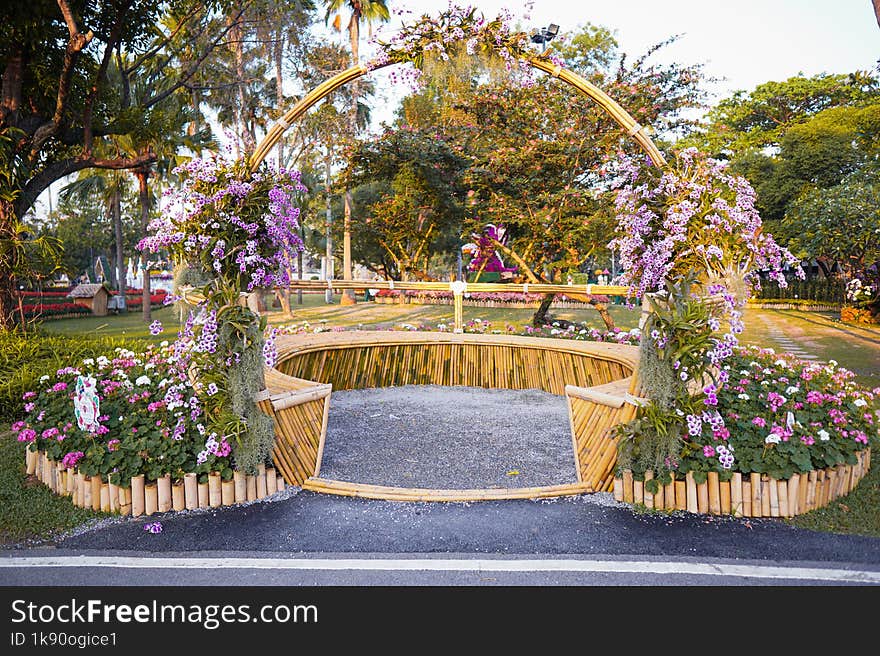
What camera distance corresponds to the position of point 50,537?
3033 millimetres

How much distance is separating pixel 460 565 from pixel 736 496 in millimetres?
1701

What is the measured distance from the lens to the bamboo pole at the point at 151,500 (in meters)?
3.28

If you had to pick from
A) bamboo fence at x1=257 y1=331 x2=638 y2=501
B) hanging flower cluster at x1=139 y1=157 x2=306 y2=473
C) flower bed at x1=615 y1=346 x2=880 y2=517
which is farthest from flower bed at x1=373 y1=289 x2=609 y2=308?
hanging flower cluster at x1=139 y1=157 x2=306 y2=473

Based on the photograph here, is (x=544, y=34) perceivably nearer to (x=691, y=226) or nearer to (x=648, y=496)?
(x=691, y=226)

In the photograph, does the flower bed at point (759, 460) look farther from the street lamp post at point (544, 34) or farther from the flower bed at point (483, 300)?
the flower bed at point (483, 300)

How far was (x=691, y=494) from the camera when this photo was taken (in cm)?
329

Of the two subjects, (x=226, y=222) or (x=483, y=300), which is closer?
(x=226, y=222)

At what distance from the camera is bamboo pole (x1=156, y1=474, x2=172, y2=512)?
3.29 metres

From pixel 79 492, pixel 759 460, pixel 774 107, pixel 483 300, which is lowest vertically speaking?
pixel 79 492

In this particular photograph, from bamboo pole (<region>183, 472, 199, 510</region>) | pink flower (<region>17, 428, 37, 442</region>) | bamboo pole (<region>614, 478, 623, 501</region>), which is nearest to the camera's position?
bamboo pole (<region>183, 472, 199, 510</region>)

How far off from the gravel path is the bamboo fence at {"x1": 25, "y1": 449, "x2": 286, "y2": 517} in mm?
753

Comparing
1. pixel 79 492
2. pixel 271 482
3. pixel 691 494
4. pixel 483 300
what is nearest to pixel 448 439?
pixel 271 482

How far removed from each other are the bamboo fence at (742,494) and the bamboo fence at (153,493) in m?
2.35

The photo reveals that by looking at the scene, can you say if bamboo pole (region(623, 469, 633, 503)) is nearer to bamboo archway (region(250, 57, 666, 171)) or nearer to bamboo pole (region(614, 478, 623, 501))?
bamboo pole (region(614, 478, 623, 501))
